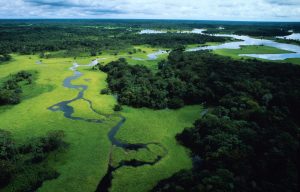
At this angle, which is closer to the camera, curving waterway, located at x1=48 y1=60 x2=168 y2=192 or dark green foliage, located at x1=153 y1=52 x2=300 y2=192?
dark green foliage, located at x1=153 y1=52 x2=300 y2=192

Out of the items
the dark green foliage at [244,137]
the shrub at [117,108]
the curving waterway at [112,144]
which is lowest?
the curving waterway at [112,144]

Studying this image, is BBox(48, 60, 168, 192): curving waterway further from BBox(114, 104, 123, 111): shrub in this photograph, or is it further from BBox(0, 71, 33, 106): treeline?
BBox(0, 71, 33, 106): treeline

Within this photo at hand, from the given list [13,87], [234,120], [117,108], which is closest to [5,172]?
[117,108]

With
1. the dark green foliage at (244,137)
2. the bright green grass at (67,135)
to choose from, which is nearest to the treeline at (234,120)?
the dark green foliage at (244,137)

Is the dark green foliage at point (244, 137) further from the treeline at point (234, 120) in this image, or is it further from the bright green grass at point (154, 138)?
the bright green grass at point (154, 138)

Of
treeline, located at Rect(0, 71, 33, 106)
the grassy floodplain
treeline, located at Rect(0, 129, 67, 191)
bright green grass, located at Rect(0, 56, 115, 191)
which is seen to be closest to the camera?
treeline, located at Rect(0, 129, 67, 191)

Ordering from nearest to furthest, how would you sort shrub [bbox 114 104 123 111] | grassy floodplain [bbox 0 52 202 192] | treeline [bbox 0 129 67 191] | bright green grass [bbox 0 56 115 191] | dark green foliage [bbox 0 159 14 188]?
dark green foliage [bbox 0 159 14 188]
treeline [bbox 0 129 67 191]
bright green grass [bbox 0 56 115 191]
grassy floodplain [bbox 0 52 202 192]
shrub [bbox 114 104 123 111]

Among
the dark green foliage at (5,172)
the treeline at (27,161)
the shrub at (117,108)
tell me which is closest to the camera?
the dark green foliage at (5,172)

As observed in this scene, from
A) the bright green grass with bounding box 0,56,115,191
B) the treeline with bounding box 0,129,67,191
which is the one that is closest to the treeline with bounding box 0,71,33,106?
the bright green grass with bounding box 0,56,115,191
